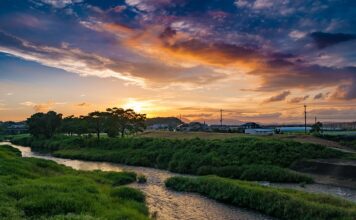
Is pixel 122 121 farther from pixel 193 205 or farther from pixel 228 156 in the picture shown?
pixel 193 205

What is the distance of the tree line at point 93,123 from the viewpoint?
4454 inches

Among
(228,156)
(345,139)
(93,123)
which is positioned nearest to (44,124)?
(93,123)

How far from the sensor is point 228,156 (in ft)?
188

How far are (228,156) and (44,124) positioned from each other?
3862 inches

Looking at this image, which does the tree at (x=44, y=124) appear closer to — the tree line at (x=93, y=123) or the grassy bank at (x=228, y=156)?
the tree line at (x=93, y=123)

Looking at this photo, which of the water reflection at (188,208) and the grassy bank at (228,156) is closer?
the water reflection at (188,208)

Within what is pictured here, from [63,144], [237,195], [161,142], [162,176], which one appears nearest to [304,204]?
[237,195]

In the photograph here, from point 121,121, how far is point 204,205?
89501mm

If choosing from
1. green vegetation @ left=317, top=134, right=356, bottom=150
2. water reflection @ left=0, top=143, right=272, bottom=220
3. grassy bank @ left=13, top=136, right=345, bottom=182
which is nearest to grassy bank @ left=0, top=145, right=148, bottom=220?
water reflection @ left=0, top=143, right=272, bottom=220

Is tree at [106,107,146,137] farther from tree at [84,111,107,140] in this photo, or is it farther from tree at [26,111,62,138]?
tree at [26,111,62,138]

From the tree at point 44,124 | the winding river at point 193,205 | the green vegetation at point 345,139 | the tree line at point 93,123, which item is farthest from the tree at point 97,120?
the winding river at point 193,205

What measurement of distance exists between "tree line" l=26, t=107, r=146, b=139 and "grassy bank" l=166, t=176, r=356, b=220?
74.3 metres

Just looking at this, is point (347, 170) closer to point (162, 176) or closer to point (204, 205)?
point (204, 205)

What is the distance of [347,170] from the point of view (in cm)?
4272
